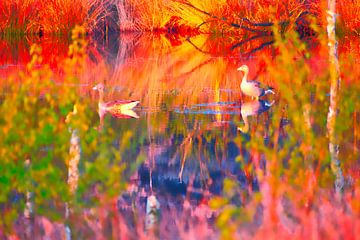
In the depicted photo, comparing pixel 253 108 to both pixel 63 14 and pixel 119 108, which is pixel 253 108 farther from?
pixel 63 14

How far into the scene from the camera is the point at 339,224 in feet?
19.2

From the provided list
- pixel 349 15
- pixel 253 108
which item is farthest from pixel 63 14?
pixel 253 108

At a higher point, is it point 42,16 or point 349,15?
point 349,15

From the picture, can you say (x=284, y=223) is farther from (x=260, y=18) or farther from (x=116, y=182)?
(x=260, y=18)

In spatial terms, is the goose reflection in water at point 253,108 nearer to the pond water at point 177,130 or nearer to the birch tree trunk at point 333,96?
the pond water at point 177,130

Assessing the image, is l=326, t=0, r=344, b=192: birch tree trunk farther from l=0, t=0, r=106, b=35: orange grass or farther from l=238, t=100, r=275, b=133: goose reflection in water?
l=0, t=0, r=106, b=35: orange grass

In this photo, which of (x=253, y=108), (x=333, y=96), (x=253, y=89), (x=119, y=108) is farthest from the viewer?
(x=253, y=89)

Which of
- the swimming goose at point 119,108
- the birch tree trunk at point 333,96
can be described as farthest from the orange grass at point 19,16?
the birch tree trunk at point 333,96

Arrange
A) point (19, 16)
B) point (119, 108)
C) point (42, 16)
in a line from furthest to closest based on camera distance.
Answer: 1. point (42, 16)
2. point (19, 16)
3. point (119, 108)

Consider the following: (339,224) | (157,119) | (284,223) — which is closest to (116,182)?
(284,223)

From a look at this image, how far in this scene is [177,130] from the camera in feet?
36.5

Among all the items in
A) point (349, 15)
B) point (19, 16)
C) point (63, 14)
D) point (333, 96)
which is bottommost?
point (333, 96)

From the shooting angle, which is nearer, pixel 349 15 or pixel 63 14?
pixel 349 15

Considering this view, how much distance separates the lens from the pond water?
6.45 m
